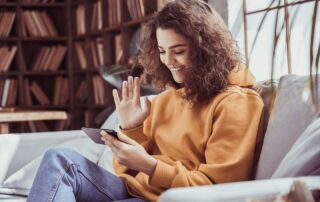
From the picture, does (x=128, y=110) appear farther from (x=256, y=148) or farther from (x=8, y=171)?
(x=8, y=171)

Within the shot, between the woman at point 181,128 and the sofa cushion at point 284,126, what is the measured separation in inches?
2.3

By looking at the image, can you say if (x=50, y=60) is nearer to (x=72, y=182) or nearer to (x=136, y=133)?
(x=136, y=133)

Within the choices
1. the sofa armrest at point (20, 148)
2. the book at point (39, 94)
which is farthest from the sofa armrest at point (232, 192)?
the book at point (39, 94)

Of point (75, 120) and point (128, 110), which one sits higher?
point (128, 110)

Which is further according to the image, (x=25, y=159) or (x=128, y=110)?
(x=25, y=159)

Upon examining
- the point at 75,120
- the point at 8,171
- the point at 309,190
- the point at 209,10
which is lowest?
the point at 75,120

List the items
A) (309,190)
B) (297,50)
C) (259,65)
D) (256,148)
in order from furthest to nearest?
(259,65)
(297,50)
(256,148)
(309,190)

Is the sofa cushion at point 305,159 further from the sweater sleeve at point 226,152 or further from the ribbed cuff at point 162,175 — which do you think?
the ribbed cuff at point 162,175

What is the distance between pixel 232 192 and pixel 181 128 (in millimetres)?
829

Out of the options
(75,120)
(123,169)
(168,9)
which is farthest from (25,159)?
(75,120)

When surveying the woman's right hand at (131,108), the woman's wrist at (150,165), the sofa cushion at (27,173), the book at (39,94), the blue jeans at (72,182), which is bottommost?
the book at (39,94)

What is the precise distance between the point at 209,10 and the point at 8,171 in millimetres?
1108

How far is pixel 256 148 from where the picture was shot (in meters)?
1.76

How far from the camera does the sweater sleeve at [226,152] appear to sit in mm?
1659
